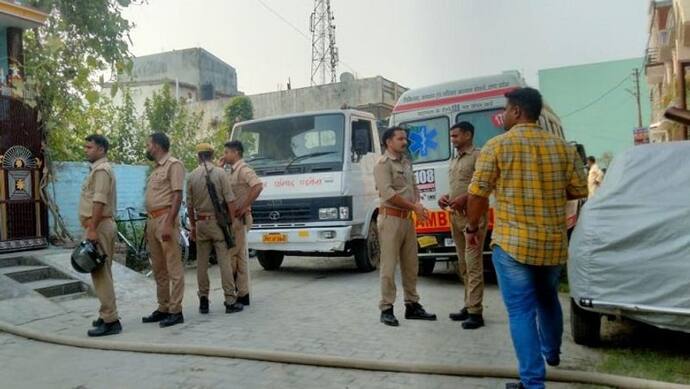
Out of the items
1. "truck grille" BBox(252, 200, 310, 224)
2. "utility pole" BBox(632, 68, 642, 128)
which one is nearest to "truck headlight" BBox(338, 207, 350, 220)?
"truck grille" BBox(252, 200, 310, 224)

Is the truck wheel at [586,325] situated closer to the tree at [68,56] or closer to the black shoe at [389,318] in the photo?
the black shoe at [389,318]

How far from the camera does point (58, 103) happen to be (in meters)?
8.21

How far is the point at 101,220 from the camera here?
16.5ft

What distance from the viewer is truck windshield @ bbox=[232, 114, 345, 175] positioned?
7859mm

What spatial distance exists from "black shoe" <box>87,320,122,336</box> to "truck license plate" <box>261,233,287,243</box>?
10.1 ft

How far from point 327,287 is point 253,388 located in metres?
3.74

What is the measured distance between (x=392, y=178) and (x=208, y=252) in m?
2.11

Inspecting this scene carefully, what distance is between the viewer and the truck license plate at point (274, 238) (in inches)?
310

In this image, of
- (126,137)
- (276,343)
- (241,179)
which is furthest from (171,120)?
(276,343)

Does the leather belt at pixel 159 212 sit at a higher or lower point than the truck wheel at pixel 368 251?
higher

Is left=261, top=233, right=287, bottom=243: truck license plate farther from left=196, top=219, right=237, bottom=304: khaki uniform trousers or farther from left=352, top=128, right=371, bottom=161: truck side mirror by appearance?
left=196, top=219, right=237, bottom=304: khaki uniform trousers

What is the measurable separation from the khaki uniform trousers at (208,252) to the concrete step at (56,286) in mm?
1878

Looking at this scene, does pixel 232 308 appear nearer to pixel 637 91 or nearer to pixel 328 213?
pixel 328 213

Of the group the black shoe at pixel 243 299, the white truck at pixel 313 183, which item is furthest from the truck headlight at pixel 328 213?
the black shoe at pixel 243 299
